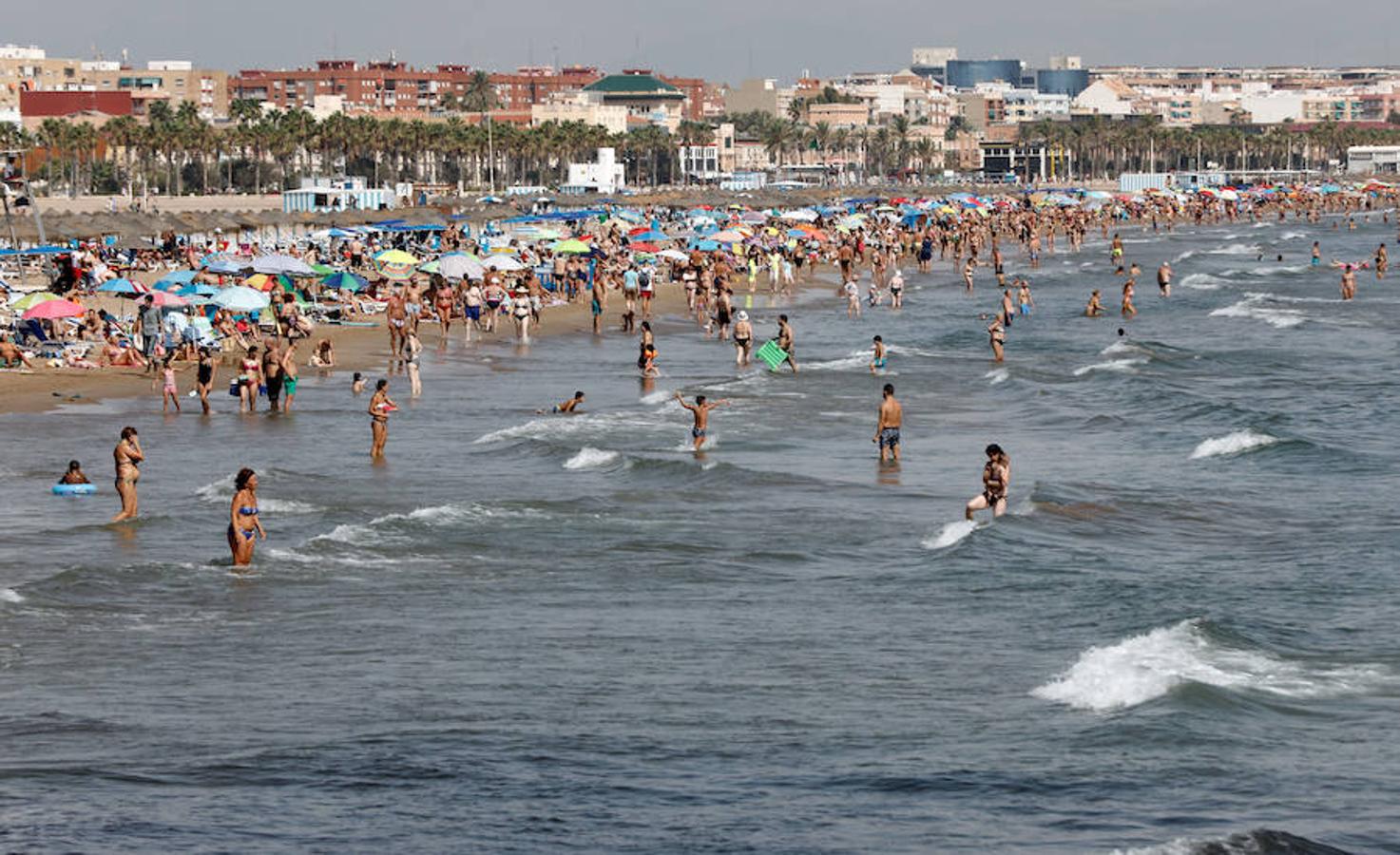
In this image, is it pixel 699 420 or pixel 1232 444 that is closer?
pixel 699 420

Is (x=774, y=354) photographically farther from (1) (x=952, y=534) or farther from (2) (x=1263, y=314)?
(2) (x=1263, y=314)

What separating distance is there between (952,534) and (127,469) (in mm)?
8837

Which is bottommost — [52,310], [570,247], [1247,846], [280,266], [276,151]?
[1247,846]

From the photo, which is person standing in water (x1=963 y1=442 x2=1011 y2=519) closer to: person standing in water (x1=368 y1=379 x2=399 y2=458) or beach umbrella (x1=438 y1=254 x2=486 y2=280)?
person standing in water (x1=368 y1=379 x2=399 y2=458)

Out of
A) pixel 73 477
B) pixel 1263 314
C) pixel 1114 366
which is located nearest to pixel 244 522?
pixel 73 477

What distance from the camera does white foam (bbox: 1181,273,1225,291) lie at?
65.6 meters

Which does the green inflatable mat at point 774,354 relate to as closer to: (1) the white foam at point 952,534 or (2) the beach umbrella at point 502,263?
(2) the beach umbrella at point 502,263

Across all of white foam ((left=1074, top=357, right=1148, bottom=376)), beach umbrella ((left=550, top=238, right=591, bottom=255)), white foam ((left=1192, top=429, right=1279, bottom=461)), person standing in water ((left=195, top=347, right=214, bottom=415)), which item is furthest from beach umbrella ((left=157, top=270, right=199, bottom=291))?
white foam ((left=1192, top=429, right=1279, bottom=461))

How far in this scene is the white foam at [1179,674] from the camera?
589 inches

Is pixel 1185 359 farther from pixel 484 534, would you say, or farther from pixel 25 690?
pixel 25 690

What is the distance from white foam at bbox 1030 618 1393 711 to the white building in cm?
12230

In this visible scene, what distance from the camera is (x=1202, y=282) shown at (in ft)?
221

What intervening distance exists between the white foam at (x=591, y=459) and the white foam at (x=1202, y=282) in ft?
138

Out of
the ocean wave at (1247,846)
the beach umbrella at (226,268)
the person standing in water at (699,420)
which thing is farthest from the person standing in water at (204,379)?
the ocean wave at (1247,846)
